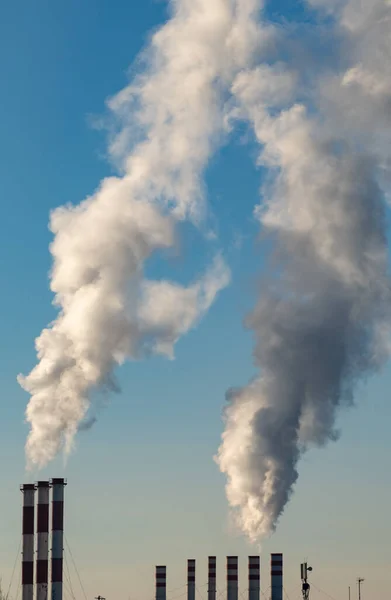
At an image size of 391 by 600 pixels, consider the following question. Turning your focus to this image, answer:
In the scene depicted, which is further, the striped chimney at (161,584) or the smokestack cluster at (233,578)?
the striped chimney at (161,584)

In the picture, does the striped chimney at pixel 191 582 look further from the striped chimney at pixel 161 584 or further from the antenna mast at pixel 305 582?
the antenna mast at pixel 305 582

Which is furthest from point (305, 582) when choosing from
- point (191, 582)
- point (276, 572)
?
point (191, 582)

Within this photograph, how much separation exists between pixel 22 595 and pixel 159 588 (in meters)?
30.5

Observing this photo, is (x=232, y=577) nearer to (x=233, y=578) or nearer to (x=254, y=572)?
(x=233, y=578)

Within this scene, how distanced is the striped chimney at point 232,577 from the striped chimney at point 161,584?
10541 millimetres

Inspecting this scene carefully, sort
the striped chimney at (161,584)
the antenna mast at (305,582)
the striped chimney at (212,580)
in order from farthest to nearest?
1. the striped chimney at (212,580)
2. the striped chimney at (161,584)
3. the antenna mast at (305,582)

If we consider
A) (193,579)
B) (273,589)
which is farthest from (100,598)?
(273,589)

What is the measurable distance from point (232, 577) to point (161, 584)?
11.5 m

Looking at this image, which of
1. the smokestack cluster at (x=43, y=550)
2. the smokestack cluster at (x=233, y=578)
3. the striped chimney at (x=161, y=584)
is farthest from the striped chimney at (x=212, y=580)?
the smokestack cluster at (x=43, y=550)

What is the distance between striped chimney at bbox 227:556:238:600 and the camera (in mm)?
108000

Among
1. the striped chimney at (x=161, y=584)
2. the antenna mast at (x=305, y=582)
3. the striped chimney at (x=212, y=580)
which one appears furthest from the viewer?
the striped chimney at (x=212, y=580)

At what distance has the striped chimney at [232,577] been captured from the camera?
4252 inches

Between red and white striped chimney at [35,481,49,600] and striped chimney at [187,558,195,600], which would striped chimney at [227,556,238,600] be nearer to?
striped chimney at [187,558,195,600]

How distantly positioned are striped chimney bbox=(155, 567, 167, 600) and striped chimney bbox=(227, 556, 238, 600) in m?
10.5
